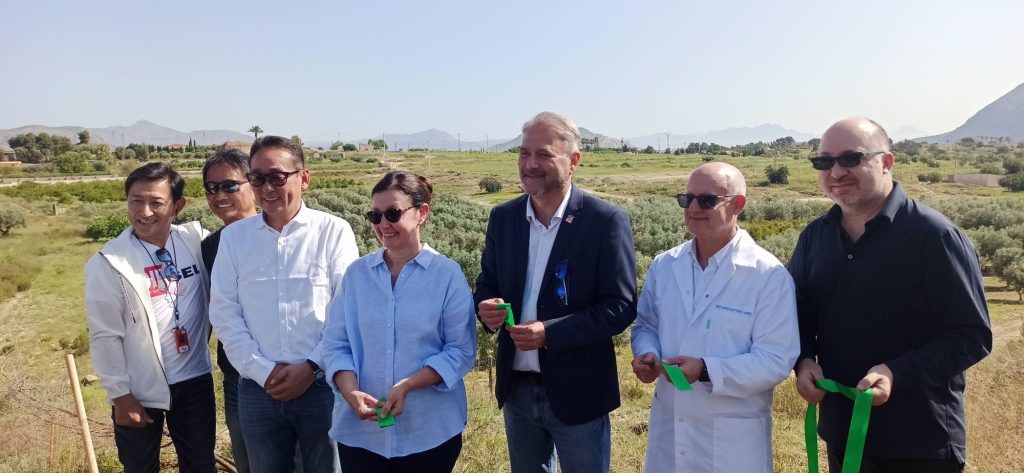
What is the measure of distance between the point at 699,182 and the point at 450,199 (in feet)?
105

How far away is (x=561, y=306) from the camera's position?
278cm

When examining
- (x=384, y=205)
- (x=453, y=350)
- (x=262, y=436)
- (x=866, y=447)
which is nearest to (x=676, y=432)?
(x=866, y=447)

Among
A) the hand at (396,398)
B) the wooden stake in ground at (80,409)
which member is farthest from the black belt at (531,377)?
the wooden stake in ground at (80,409)

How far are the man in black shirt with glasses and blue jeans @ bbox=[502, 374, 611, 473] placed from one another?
3.07 feet

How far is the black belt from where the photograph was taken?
2846 mm

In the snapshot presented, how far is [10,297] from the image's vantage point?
62.7ft

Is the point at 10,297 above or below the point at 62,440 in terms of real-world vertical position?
below

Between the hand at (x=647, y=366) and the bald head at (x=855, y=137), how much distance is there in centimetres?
114

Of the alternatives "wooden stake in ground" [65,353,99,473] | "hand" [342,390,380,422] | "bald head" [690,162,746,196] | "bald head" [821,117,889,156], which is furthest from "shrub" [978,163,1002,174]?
"wooden stake in ground" [65,353,99,473]

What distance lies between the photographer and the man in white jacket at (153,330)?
297 cm

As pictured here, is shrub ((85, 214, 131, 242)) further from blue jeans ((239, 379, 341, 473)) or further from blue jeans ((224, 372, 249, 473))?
blue jeans ((239, 379, 341, 473))

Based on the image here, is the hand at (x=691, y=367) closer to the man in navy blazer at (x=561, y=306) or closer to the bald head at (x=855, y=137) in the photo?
the man in navy blazer at (x=561, y=306)

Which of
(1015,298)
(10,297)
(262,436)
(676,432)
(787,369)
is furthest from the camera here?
(10,297)

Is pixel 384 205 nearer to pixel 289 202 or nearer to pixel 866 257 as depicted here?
pixel 289 202
